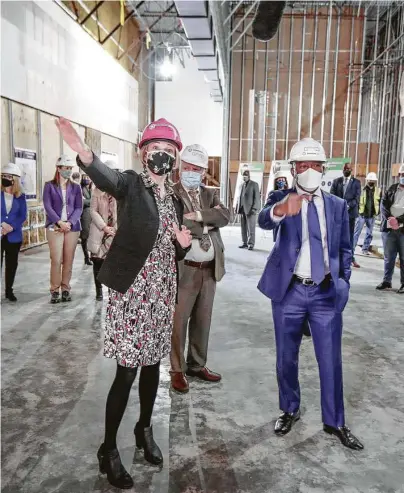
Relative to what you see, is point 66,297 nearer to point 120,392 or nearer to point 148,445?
point 148,445

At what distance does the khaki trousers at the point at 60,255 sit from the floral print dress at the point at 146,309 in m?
3.37

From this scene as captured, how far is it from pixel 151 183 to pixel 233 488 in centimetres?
144

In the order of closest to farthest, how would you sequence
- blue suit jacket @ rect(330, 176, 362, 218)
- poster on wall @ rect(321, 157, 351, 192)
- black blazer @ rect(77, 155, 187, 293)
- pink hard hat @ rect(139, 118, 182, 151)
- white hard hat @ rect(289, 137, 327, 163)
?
black blazer @ rect(77, 155, 187, 293)
pink hard hat @ rect(139, 118, 182, 151)
white hard hat @ rect(289, 137, 327, 163)
blue suit jacket @ rect(330, 176, 362, 218)
poster on wall @ rect(321, 157, 351, 192)

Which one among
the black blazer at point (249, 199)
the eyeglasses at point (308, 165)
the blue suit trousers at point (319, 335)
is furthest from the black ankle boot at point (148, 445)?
the black blazer at point (249, 199)

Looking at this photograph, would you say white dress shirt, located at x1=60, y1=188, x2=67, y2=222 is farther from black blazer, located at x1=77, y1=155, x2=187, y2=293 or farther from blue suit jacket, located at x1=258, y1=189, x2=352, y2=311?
black blazer, located at x1=77, y1=155, x2=187, y2=293

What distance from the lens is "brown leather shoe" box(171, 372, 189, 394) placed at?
3021mm

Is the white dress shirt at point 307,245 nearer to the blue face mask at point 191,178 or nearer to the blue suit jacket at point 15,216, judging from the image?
the blue face mask at point 191,178

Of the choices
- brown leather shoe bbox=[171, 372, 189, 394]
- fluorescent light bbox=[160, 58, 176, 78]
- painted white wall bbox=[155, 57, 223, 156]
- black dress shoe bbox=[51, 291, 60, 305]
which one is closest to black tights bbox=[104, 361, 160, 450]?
brown leather shoe bbox=[171, 372, 189, 394]

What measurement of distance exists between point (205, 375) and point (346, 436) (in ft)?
3.62

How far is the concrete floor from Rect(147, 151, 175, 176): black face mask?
56.3 inches

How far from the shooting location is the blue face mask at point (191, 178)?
9.37 feet

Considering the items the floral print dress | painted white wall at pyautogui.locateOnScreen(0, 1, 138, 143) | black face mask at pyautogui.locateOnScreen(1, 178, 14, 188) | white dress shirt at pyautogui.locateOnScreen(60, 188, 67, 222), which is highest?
painted white wall at pyautogui.locateOnScreen(0, 1, 138, 143)

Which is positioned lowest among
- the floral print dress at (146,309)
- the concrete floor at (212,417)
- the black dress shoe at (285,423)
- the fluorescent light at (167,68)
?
the concrete floor at (212,417)

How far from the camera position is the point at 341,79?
15.1m
